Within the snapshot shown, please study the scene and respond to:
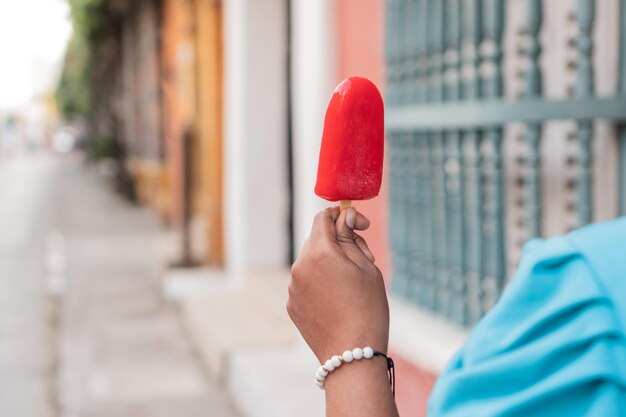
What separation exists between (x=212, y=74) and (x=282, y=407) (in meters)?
5.56

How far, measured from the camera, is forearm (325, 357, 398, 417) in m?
1.19

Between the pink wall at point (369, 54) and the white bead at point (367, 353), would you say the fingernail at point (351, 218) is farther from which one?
the pink wall at point (369, 54)

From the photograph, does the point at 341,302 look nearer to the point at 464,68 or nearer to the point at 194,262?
the point at 464,68

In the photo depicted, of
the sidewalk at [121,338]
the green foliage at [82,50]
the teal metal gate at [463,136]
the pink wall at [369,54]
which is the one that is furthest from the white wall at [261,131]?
the green foliage at [82,50]

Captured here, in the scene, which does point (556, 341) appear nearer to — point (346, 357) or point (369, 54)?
point (346, 357)

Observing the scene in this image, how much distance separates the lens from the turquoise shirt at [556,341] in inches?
44.6

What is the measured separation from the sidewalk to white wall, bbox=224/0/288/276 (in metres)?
0.94

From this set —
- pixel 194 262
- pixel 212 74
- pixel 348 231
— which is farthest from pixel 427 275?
pixel 212 74

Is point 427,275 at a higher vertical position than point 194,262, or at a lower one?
higher

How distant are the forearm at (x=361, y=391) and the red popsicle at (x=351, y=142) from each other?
22 cm

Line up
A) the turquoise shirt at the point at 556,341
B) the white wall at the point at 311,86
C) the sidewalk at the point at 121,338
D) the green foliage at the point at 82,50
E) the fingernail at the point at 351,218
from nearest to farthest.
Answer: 1. the turquoise shirt at the point at 556,341
2. the fingernail at the point at 351,218
3. the white wall at the point at 311,86
4. the sidewalk at the point at 121,338
5. the green foliage at the point at 82,50

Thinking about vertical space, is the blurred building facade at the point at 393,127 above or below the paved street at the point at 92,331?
above

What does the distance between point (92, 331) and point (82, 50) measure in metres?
20.2

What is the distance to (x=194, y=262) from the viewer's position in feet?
29.5
